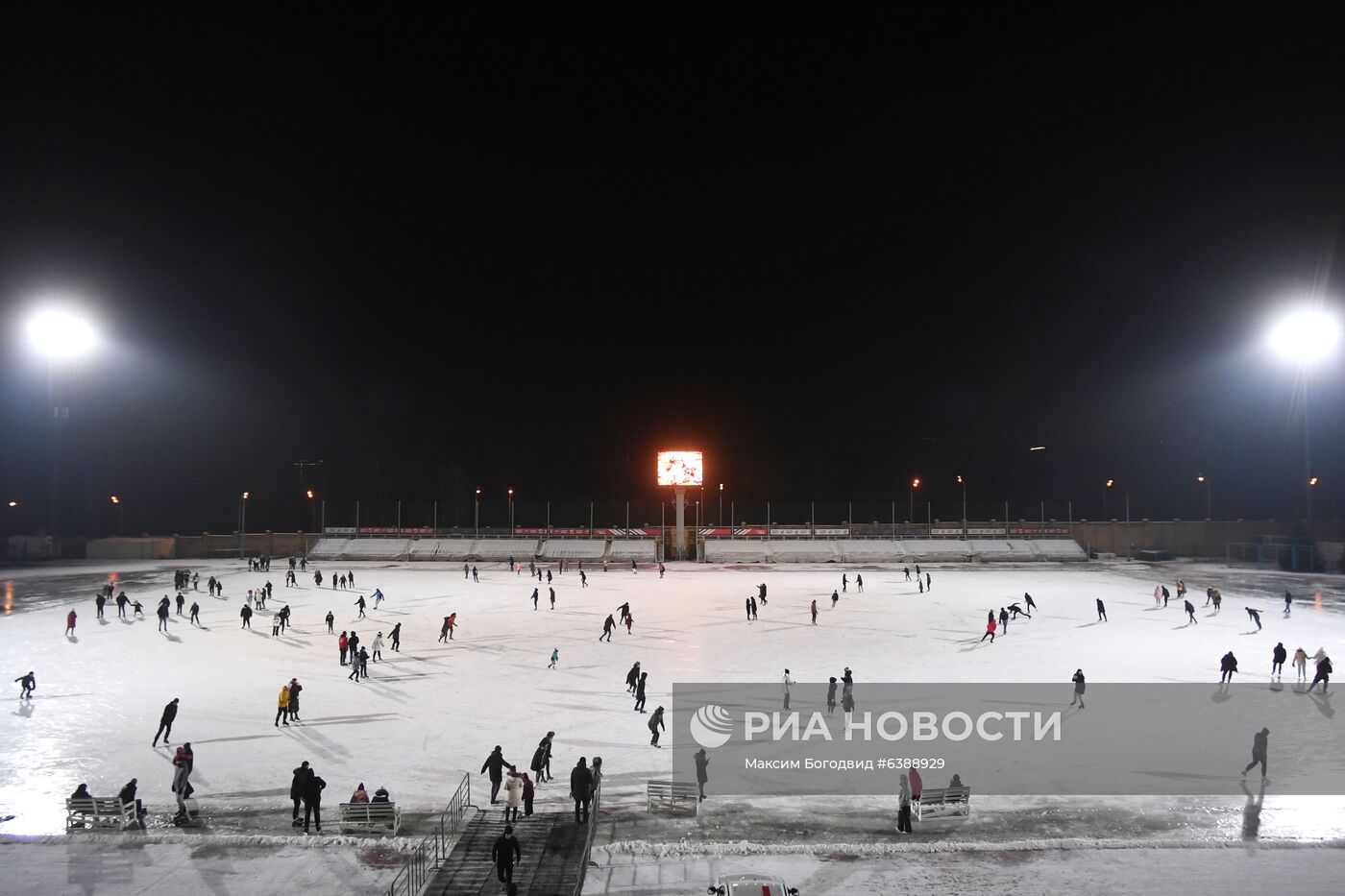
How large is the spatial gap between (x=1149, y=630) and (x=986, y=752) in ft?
62.8

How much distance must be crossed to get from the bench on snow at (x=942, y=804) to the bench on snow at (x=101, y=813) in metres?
13.1

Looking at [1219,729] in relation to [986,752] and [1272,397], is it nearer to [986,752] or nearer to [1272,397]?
[986,752]

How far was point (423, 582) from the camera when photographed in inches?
2029

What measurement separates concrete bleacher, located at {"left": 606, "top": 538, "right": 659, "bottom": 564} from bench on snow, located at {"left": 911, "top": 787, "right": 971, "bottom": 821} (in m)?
57.3

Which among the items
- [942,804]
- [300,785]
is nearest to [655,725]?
[942,804]

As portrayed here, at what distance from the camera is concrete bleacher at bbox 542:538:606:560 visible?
235ft

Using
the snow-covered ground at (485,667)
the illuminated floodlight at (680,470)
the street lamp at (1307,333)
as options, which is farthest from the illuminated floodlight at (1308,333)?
the illuminated floodlight at (680,470)

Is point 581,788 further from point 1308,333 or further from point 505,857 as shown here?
point 1308,333

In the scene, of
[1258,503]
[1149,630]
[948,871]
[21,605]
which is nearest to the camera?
[948,871]

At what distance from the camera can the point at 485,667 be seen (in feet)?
80.1

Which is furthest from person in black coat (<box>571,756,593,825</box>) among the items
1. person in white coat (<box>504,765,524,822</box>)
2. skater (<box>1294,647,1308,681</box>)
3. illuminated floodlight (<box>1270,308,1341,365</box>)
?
illuminated floodlight (<box>1270,308,1341,365</box>)

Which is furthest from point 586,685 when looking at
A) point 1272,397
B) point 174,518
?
point 1272,397

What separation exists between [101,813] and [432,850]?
5766 mm

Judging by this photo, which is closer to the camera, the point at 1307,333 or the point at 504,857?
the point at 504,857
